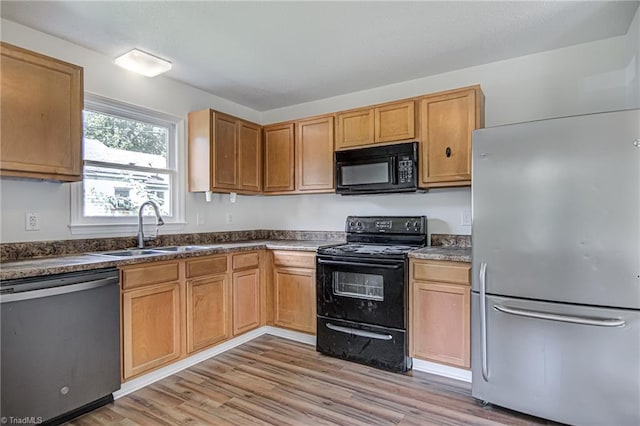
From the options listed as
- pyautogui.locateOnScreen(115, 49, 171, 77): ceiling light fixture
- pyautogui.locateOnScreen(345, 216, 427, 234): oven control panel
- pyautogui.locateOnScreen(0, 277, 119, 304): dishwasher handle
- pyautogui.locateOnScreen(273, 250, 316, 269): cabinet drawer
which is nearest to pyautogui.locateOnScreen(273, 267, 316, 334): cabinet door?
pyautogui.locateOnScreen(273, 250, 316, 269): cabinet drawer

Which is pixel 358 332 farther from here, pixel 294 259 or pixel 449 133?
pixel 449 133

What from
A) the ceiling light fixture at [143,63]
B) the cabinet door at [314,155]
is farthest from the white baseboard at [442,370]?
the ceiling light fixture at [143,63]

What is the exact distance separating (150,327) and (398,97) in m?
2.89

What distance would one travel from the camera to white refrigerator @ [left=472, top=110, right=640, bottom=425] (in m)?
1.79

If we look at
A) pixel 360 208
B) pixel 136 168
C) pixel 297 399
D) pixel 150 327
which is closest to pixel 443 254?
pixel 360 208

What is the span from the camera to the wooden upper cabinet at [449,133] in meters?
2.73

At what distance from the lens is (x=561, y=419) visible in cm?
194

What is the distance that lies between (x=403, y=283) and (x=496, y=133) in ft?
4.02

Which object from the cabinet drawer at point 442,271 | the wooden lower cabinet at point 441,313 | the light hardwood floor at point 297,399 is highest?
the cabinet drawer at point 442,271

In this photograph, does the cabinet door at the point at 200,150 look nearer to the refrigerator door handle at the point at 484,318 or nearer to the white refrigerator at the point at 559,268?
the white refrigerator at the point at 559,268

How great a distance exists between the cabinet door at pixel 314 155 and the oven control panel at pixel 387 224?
0.44 meters

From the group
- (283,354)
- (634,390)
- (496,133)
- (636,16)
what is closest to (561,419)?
(634,390)

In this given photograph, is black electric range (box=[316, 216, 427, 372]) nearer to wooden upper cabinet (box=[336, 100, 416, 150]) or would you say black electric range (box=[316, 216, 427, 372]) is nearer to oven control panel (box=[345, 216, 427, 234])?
oven control panel (box=[345, 216, 427, 234])

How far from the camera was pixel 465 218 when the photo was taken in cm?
302
